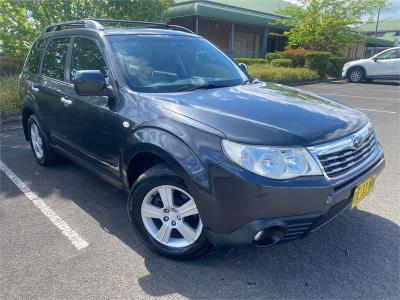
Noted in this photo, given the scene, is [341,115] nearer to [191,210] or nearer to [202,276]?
[191,210]

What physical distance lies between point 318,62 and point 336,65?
1.66 meters

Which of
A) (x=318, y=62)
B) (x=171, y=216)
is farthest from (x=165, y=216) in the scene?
(x=318, y=62)

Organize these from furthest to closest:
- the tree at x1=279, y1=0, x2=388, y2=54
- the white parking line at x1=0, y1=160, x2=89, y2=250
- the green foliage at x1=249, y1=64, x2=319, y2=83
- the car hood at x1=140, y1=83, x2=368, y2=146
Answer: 1. the tree at x1=279, y1=0, x2=388, y2=54
2. the green foliage at x1=249, y1=64, x2=319, y2=83
3. the white parking line at x1=0, y1=160, x2=89, y2=250
4. the car hood at x1=140, y1=83, x2=368, y2=146

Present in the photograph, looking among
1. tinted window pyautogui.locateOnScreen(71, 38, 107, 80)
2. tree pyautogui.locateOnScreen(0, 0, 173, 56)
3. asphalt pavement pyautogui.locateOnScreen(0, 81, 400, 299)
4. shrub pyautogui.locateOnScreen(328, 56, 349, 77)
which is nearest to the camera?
asphalt pavement pyautogui.locateOnScreen(0, 81, 400, 299)

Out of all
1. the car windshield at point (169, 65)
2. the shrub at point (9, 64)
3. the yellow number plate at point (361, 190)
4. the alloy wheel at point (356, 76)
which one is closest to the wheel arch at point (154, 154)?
the car windshield at point (169, 65)

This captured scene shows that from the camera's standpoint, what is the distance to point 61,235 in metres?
3.09

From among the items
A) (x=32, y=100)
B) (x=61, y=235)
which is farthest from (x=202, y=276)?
(x=32, y=100)

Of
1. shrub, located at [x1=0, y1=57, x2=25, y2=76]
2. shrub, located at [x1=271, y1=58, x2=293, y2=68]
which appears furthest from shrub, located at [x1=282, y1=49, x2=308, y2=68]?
shrub, located at [x1=0, y1=57, x2=25, y2=76]

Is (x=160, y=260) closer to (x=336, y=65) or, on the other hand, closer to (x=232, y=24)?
(x=336, y=65)

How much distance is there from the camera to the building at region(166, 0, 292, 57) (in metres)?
18.9

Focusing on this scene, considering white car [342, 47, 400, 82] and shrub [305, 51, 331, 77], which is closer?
white car [342, 47, 400, 82]

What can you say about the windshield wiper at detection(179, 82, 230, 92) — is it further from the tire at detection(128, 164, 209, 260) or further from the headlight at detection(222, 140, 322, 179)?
the headlight at detection(222, 140, 322, 179)

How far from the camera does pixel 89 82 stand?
2850mm

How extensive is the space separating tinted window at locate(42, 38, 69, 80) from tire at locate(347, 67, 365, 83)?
15927mm
